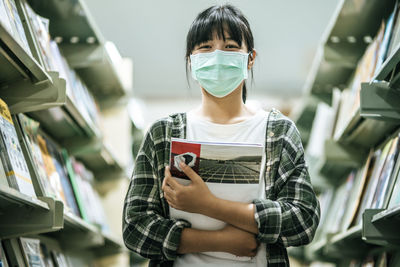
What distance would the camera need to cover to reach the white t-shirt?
138cm

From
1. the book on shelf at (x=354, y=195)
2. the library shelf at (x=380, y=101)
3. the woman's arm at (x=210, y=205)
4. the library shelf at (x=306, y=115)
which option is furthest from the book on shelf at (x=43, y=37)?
the library shelf at (x=306, y=115)

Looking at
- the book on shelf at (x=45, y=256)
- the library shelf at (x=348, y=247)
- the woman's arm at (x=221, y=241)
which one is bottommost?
the library shelf at (x=348, y=247)

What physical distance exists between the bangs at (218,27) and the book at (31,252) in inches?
37.7

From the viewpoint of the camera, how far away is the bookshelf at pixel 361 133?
1750 millimetres

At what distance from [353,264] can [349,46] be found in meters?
1.20

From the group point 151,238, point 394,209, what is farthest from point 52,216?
point 394,209

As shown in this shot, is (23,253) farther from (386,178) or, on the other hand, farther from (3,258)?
(386,178)

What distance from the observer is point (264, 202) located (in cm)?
135

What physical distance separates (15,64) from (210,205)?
2.70 ft

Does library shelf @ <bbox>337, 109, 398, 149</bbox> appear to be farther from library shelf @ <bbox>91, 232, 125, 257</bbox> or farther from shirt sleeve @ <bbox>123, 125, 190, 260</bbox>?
library shelf @ <bbox>91, 232, 125, 257</bbox>

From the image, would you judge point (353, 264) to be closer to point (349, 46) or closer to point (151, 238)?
point (349, 46)

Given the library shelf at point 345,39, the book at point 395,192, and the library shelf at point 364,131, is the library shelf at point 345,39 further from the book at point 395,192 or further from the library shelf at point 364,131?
the book at point 395,192

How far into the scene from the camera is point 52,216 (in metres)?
1.64

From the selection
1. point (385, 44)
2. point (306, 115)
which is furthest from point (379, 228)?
point (306, 115)
